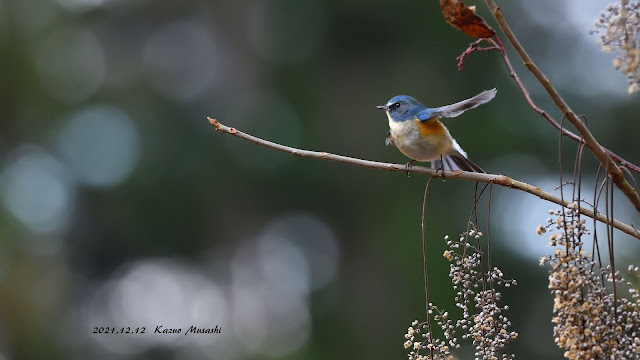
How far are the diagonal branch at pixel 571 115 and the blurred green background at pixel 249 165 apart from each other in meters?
6.86

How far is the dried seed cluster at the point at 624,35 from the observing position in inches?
49.1

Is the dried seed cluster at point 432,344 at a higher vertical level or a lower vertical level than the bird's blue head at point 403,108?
lower

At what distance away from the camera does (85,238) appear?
9844 mm

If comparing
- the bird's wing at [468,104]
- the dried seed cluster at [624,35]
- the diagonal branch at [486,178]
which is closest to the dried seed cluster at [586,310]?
the diagonal branch at [486,178]

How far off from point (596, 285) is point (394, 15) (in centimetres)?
925

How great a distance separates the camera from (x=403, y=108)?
9.70 feet

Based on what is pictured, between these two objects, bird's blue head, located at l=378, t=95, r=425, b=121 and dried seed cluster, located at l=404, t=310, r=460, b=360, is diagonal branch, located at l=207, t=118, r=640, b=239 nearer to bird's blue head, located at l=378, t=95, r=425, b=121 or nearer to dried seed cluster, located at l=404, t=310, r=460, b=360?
dried seed cluster, located at l=404, t=310, r=460, b=360

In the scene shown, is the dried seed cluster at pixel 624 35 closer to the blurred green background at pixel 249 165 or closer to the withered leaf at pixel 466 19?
the withered leaf at pixel 466 19

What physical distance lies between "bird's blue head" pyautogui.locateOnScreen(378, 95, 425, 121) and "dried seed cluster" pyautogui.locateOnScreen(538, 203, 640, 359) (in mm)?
1597

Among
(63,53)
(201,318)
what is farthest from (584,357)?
(63,53)

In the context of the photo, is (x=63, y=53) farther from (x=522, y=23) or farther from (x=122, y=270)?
(x=522, y=23)

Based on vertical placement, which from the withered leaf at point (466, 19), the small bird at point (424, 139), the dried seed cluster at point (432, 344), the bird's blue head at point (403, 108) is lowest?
the dried seed cluster at point (432, 344)

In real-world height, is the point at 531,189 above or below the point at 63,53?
below

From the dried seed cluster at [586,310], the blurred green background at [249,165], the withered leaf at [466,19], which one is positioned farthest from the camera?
the blurred green background at [249,165]
